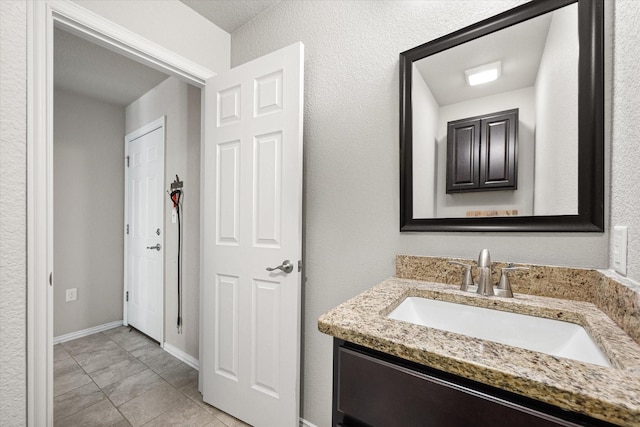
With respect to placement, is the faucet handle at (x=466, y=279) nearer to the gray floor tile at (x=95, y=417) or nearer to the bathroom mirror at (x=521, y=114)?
the bathroom mirror at (x=521, y=114)

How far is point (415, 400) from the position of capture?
59 centimetres

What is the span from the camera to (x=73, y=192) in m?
2.88

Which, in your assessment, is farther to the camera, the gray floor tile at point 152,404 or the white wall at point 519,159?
the gray floor tile at point 152,404

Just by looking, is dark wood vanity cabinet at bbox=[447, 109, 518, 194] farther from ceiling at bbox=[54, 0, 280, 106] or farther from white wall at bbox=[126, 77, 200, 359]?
white wall at bbox=[126, 77, 200, 359]

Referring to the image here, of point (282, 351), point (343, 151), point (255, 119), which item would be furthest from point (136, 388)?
point (343, 151)

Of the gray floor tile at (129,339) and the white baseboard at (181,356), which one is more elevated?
the white baseboard at (181,356)

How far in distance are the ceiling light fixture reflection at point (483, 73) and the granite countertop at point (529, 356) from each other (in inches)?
32.8

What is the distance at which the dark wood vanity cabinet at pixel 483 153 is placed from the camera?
1027 mm

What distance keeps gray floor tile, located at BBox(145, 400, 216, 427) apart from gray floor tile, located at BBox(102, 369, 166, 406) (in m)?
0.37

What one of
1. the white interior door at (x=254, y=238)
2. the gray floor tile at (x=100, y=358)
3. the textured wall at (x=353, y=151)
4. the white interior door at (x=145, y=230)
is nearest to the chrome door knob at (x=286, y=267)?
the white interior door at (x=254, y=238)

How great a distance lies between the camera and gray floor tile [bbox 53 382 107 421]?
1.75 m

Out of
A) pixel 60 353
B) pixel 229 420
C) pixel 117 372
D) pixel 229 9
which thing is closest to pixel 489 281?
pixel 229 420

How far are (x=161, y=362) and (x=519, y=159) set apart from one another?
2.88 metres

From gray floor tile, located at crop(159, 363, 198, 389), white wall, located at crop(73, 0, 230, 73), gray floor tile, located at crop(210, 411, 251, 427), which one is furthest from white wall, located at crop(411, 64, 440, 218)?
gray floor tile, located at crop(159, 363, 198, 389)
